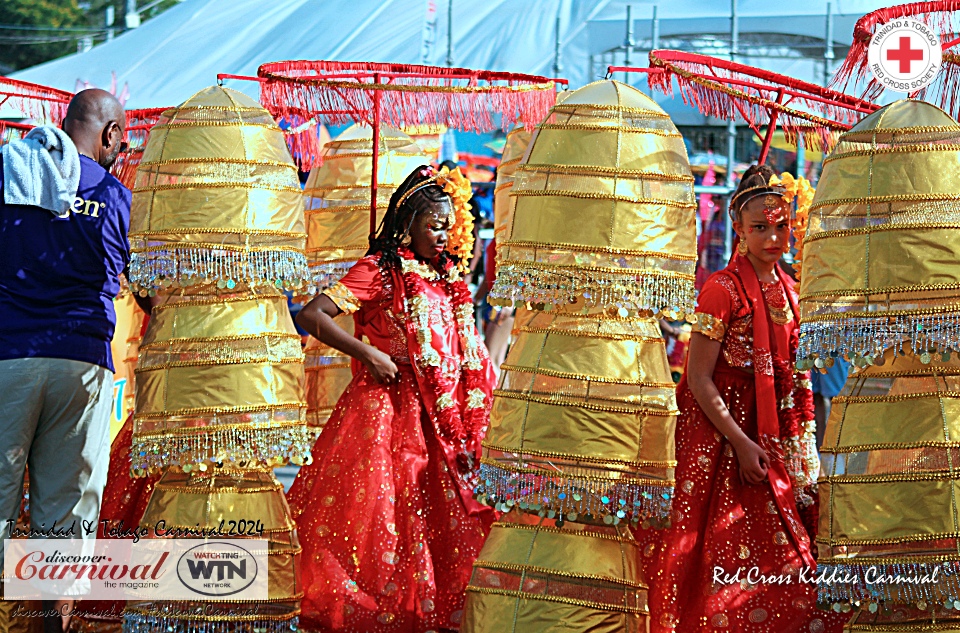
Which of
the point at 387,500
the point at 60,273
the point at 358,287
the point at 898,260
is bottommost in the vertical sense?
the point at 387,500

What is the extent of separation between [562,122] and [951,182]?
3.63ft

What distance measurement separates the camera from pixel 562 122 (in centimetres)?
350

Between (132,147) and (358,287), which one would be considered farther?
(132,147)

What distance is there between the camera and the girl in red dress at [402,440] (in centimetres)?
424

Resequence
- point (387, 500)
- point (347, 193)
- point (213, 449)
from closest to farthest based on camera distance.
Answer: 1. point (213, 449)
2. point (387, 500)
3. point (347, 193)

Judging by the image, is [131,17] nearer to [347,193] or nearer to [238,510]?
[347,193]

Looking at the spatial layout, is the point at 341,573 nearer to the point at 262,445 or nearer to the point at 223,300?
the point at 262,445

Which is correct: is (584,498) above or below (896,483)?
below

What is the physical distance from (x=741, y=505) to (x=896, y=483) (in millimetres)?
929

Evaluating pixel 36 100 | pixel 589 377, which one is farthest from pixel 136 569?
pixel 36 100

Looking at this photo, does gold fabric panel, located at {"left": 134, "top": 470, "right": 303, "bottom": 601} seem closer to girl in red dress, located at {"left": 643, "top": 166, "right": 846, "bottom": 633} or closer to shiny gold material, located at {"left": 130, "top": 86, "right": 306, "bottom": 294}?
shiny gold material, located at {"left": 130, "top": 86, "right": 306, "bottom": 294}

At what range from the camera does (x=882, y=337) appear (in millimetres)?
3199

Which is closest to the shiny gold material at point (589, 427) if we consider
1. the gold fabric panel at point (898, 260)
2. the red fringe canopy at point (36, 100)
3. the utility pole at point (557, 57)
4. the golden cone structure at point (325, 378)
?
the gold fabric panel at point (898, 260)

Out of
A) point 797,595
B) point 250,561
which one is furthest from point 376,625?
point 797,595
